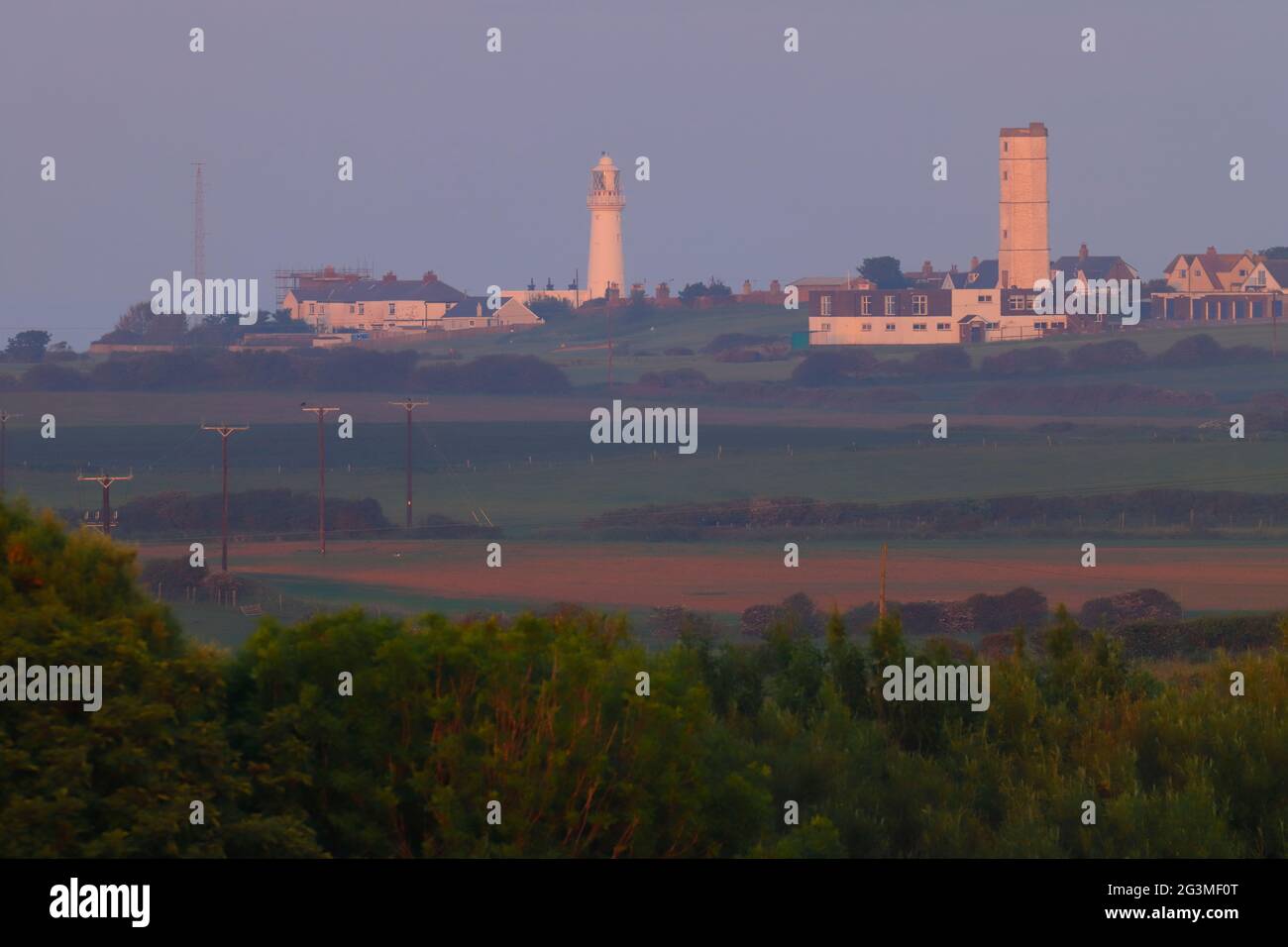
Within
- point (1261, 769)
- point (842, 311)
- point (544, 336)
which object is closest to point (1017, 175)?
point (842, 311)

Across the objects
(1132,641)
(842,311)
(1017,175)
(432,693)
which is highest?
(1017,175)

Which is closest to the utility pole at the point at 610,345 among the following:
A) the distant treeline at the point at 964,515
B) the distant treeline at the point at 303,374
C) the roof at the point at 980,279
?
the distant treeline at the point at 303,374

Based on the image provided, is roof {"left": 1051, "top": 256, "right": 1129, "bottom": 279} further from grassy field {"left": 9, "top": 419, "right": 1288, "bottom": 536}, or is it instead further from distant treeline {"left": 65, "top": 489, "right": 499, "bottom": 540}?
distant treeline {"left": 65, "top": 489, "right": 499, "bottom": 540}

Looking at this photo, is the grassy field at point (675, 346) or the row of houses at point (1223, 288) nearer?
the grassy field at point (675, 346)

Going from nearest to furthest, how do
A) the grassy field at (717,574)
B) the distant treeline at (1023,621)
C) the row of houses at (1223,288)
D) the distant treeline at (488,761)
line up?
the distant treeline at (488,761) → the distant treeline at (1023,621) → the grassy field at (717,574) → the row of houses at (1223,288)

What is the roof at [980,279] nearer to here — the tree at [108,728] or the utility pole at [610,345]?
the utility pole at [610,345]

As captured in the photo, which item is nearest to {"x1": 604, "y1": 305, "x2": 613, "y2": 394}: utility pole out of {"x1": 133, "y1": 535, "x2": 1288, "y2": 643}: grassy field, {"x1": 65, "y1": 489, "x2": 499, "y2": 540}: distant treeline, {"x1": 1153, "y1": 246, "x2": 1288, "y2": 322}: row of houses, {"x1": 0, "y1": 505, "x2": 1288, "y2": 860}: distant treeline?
{"x1": 1153, "y1": 246, "x2": 1288, "y2": 322}: row of houses
